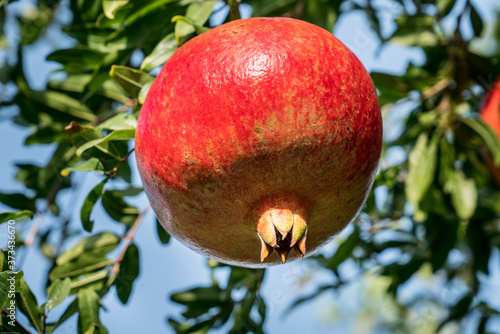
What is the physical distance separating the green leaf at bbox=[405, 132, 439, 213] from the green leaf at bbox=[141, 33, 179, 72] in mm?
1220

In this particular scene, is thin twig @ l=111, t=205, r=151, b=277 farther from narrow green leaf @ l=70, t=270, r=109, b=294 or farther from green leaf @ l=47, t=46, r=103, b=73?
green leaf @ l=47, t=46, r=103, b=73

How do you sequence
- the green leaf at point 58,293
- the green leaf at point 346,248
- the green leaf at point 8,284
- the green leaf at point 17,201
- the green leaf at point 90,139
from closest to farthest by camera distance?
the green leaf at point 8,284, the green leaf at point 90,139, the green leaf at point 58,293, the green leaf at point 17,201, the green leaf at point 346,248

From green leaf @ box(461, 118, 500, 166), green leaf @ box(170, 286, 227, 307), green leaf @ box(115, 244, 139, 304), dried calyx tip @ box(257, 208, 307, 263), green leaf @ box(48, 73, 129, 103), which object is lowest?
green leaf @ box(170, 286, 227, 307)

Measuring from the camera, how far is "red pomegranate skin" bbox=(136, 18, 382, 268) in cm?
119

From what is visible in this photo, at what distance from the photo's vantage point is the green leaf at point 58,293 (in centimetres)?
163

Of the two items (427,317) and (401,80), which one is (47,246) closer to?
(401,80)

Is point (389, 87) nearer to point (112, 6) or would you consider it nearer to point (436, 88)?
point (436, 88)

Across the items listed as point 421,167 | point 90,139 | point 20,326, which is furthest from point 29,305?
point 421,167

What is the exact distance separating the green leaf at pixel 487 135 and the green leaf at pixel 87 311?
5.22 ft

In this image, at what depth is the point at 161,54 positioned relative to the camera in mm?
1599

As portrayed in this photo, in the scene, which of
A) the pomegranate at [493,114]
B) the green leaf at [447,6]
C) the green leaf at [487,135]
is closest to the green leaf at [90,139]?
the green leaf at [487,135]

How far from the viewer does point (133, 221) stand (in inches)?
80.3

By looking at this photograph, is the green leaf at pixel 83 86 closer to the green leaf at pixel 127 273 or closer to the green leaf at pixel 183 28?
the green leaf at pixel 127 273

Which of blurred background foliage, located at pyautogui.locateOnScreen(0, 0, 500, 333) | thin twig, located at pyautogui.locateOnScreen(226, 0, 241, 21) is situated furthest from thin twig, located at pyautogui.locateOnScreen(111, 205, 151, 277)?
thin twig, located at pyautogui.locateOnScreen(226, 0, 241, 21)
